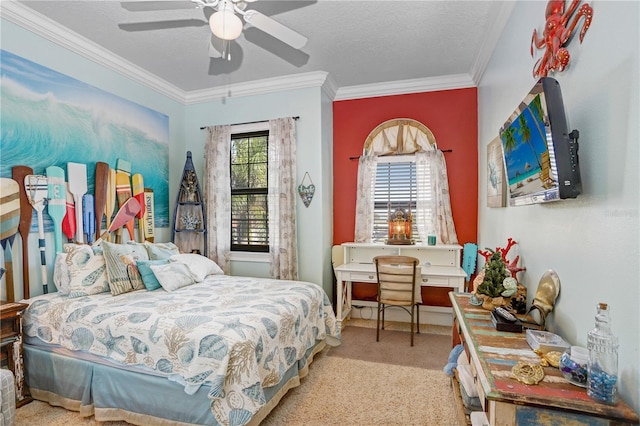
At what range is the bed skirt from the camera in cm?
181

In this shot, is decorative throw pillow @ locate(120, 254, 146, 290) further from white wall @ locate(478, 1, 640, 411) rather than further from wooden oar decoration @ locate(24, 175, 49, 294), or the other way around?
white wall @ locate(478, 1, 640, 411)

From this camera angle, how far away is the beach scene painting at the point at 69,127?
239 centimetres

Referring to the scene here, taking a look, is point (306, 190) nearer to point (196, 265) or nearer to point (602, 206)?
point (196, 265)

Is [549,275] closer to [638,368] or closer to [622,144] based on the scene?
[638,368]

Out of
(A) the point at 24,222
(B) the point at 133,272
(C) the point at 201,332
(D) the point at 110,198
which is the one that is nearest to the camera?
(C) the point at 201,332

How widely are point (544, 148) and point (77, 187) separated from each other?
342 centimetres

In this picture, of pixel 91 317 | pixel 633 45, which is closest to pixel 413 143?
pixel 633 45

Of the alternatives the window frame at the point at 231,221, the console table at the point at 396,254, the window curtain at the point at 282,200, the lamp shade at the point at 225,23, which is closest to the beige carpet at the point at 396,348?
the console table at the point at 396,254

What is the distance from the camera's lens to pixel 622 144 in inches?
40.7

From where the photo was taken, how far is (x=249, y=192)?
4047 millimetres

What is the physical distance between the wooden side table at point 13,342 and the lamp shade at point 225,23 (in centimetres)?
225

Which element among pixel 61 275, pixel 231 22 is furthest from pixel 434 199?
pixel 61 275

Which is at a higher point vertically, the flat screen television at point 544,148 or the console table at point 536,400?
the flat screen television at point 544,148

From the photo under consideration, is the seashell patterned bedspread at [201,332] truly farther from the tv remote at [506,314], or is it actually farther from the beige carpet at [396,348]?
the tv remote at [506,314]
